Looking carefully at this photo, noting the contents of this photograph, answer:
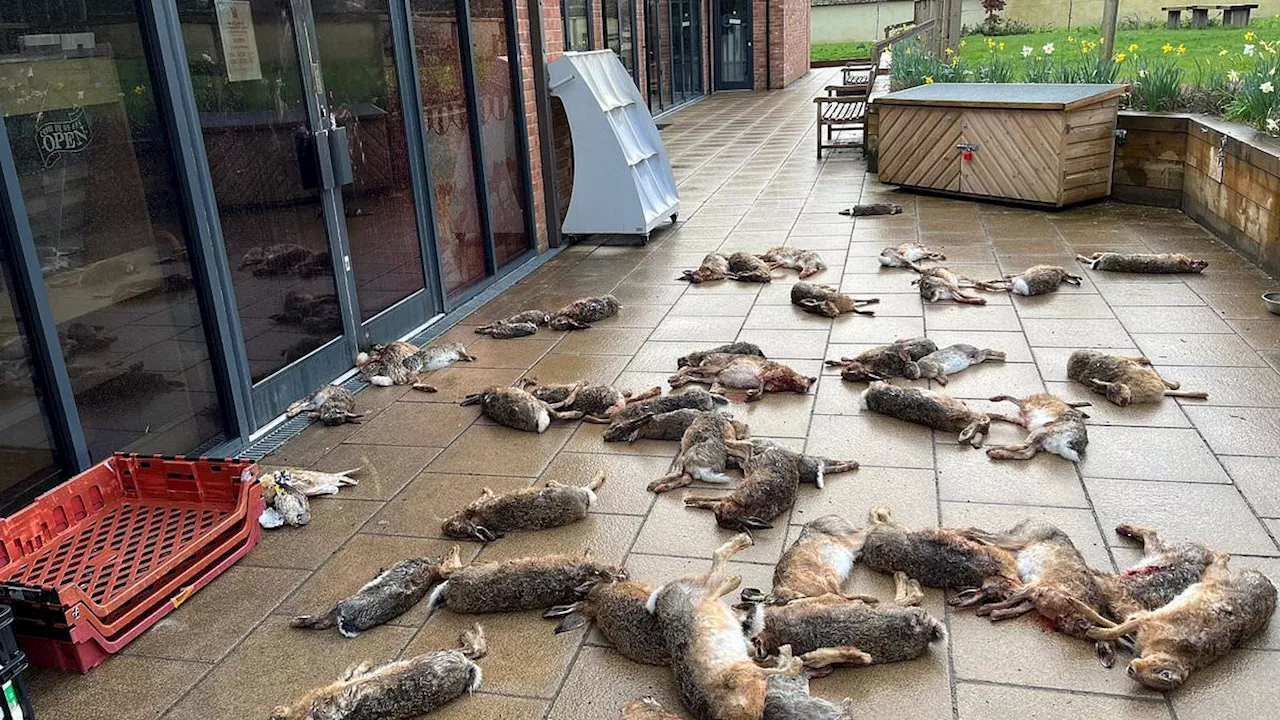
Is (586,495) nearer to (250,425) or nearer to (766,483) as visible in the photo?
(766,483)

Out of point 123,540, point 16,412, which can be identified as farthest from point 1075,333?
point 16,412

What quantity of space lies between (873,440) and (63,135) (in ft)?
13.2

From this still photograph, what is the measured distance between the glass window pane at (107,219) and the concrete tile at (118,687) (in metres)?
1.33

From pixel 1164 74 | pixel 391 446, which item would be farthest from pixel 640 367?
pixel 1164 74

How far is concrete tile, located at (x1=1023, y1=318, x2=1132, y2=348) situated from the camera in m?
5.93

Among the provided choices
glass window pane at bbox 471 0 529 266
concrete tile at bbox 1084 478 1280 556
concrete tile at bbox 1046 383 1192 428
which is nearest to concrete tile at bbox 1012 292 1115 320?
concrete tile at bbox 1046 383 1192 428

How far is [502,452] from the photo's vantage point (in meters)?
4.93

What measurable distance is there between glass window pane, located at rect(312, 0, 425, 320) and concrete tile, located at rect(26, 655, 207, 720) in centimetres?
329

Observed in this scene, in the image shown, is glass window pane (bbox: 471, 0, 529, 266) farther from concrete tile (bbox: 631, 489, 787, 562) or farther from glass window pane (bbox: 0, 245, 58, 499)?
concrete tile (bbox: 631, 489, 787, 562)

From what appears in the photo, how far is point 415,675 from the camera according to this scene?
118 inches

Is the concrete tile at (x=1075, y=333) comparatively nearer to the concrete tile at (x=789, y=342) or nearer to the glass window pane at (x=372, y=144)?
the concrete tile at (x=789, y=342)

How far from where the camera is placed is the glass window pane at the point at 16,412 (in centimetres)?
388

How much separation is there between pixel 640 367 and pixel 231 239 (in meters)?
2.51

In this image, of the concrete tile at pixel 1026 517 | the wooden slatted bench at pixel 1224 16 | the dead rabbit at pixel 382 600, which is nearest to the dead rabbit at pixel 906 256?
the concrete tile at pixel 1026 517
